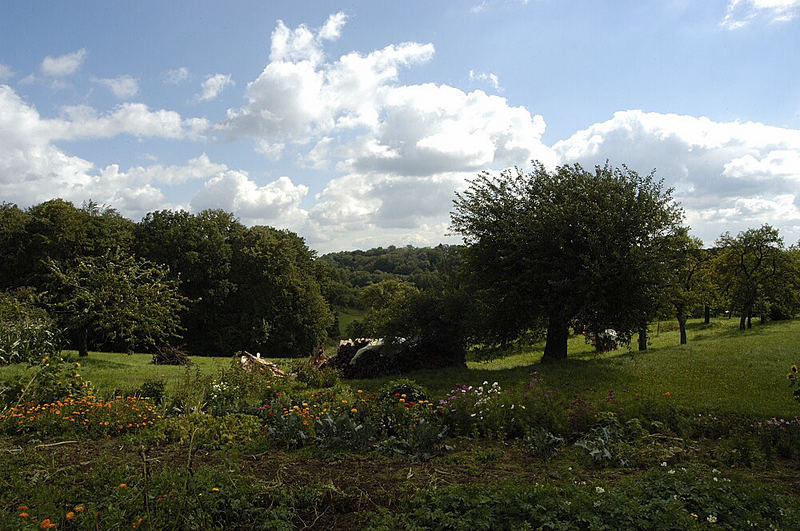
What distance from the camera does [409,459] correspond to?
6117mm

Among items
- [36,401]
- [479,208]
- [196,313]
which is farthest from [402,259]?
[36,401]

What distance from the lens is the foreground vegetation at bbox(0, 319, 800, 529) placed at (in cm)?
420

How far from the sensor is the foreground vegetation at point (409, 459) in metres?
4.20

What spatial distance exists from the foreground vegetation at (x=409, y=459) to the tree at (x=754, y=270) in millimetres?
18326

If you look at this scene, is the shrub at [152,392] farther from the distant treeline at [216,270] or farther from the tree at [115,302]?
the distant treeline at [216,270]

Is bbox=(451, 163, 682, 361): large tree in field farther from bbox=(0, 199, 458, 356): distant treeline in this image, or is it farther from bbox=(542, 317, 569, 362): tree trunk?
bbox=(0, 199, 458, 356): distant treeline

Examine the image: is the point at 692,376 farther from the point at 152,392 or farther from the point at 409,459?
the point at 152,392

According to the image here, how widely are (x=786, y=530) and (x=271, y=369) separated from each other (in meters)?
13.0

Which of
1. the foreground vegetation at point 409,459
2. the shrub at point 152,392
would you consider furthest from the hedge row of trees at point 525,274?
the shrub at point 152,392

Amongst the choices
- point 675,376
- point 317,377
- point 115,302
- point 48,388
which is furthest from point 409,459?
point 115,302

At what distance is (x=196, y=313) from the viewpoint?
33375mm

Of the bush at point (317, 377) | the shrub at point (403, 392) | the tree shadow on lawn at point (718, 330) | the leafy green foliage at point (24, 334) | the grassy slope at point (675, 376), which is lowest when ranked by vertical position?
the tree shadow on lawn at point (718, 330)

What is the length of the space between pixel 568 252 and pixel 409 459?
31.0 ft

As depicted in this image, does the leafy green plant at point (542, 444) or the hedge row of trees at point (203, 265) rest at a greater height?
the hedge row of trees at point (203, 265)
